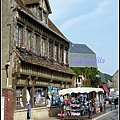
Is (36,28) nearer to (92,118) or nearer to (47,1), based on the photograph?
(47,1)

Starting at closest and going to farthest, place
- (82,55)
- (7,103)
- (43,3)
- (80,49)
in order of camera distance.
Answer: (7,103) → (43,3) → (82,55) → (80,49)

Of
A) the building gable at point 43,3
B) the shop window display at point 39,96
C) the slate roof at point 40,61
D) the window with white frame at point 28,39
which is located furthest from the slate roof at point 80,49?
the window with white frame at point 28,39

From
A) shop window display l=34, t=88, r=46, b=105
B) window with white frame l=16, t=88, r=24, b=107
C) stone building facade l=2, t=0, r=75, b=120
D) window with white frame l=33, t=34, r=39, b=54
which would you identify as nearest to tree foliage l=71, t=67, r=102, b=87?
stone building facade l=2, t=0, r=75, b=120

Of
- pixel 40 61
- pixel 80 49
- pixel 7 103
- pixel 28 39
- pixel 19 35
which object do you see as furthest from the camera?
pixel 80 49

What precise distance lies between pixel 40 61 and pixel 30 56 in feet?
5.13

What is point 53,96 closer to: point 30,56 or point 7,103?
point 30,56

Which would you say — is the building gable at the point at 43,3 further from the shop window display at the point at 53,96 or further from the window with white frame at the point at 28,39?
the shop window display at the point at 53,96

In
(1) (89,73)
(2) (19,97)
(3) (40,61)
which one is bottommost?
(2) (19,97)

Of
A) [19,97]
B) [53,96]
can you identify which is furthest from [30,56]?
[53,96]

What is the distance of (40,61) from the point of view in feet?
70.4

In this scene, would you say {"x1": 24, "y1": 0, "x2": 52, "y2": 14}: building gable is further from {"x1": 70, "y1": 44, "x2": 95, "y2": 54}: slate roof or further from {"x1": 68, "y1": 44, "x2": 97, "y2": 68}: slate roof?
{"x1": 70, "y1": 44, "x2": 95, "y2": 54}: slate roof

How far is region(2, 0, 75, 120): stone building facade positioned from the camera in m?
17.9

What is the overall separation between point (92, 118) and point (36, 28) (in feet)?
25.0

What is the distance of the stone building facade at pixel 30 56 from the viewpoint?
1788 cm
